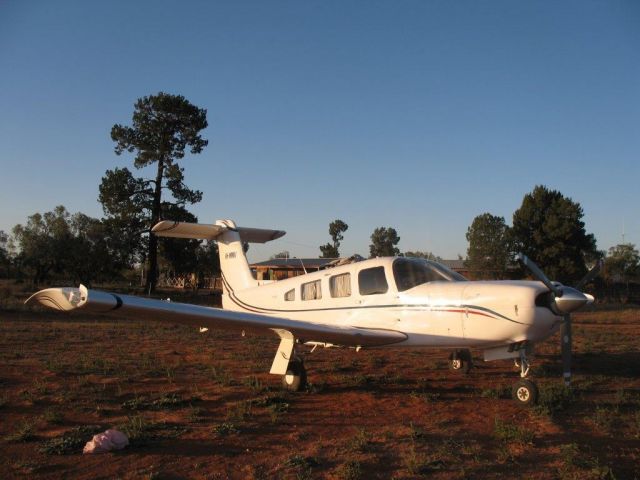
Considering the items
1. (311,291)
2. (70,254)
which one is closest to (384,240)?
(70,254)

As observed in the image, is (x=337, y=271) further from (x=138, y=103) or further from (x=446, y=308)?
(x=138, y=103)

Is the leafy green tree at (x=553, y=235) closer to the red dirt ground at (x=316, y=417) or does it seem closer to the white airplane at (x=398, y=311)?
the red dirt ground at (x=316, y=417)

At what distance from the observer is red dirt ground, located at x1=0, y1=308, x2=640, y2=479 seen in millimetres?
4781

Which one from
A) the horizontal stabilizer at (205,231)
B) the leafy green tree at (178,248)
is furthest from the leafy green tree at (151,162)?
the horizontal stabilizer at (205,231)

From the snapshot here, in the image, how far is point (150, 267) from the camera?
35.3m

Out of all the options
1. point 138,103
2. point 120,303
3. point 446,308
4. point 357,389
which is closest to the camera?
point 120,303

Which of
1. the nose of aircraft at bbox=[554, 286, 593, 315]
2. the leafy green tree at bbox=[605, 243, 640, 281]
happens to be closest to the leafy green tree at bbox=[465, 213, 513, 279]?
the leafy green tree at bbox=[605, 243, 640, 281]

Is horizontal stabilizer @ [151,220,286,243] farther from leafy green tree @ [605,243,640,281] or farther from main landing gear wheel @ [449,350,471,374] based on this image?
leafy green tree @ [605,243,640,281]

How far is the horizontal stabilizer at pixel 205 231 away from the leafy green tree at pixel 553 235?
1188 inches

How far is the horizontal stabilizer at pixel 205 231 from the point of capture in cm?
1119

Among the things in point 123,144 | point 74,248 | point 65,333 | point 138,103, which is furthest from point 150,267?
point 65,333

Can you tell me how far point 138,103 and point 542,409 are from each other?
3759 centimetres

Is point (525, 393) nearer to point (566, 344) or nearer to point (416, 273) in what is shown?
point (566, 344)

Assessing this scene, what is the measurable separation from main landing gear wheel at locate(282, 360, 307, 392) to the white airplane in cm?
2
